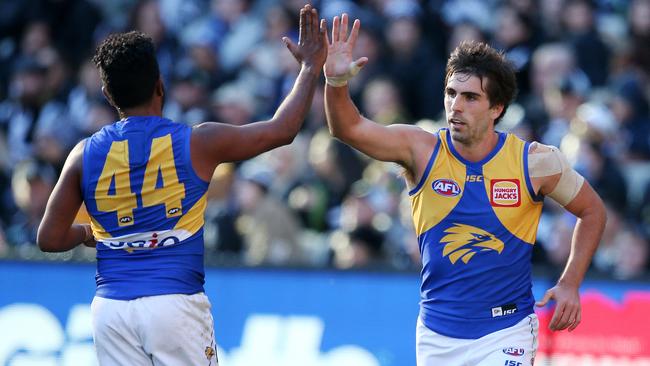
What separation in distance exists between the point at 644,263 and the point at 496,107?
4.32 m

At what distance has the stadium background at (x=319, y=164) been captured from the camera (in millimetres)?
10078

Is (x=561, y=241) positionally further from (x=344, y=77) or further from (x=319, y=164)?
(x=344, y=77)

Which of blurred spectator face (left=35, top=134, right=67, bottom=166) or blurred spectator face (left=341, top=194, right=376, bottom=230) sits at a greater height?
blurred spectator face (left=35, top=134, right=67, bottom=166)

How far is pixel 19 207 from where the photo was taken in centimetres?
1366

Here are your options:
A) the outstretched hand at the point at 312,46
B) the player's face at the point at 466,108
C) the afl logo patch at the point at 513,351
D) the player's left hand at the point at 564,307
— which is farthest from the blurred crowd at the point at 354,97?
the outstretched hand at the point at 312,46

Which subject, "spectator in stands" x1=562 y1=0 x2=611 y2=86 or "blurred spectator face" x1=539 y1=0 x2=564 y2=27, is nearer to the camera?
"spectator in stands" x1=562 y1=0 x2=611 y2=86

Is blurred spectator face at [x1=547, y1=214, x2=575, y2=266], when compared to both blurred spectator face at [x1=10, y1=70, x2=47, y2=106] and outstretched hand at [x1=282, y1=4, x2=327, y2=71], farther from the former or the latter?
blurred spectator face at [x1=10, y1=70, x2=47, y2=106]

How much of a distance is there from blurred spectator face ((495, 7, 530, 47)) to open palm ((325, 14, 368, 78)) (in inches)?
263

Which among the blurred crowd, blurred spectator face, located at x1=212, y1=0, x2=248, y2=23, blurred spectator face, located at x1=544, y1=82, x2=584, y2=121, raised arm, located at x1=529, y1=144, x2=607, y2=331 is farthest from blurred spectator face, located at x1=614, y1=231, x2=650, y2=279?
blurred spectator face, located at x1=212, y1=0, x2=248, y2=23

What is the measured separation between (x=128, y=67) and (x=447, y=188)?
1852 mm

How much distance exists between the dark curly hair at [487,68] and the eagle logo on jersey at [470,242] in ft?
2.35

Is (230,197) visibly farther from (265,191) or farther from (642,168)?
(642,168)

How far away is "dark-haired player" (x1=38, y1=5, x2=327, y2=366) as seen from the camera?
6.15 metres

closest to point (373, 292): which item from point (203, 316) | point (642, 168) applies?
point (642, 168)
